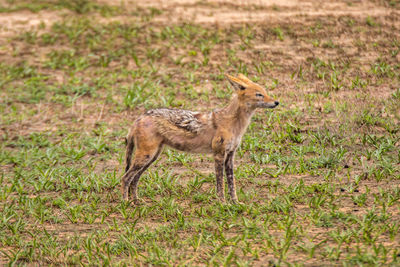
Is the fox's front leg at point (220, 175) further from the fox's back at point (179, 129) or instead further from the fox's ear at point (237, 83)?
the fox's ear at point (237, 83)

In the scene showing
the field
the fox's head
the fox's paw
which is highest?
the fox's head

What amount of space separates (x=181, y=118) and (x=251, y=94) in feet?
3.32

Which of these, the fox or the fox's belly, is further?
the fox's belly

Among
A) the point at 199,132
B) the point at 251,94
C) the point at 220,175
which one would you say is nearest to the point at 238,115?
the point at 251,94

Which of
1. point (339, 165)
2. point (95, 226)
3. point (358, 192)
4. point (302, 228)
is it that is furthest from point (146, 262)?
point (339, 165)

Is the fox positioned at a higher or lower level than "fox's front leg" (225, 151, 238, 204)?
higher

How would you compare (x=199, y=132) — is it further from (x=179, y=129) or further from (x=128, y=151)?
(x=128, y=151)

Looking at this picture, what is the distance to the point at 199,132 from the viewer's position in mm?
7727

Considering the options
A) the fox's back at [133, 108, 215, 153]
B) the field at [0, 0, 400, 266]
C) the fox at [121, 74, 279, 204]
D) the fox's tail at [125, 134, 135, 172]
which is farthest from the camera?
the fox's tail at [125, 134, 135, 172]

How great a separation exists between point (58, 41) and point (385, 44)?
299 inches

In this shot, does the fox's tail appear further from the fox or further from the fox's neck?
the fox's neck

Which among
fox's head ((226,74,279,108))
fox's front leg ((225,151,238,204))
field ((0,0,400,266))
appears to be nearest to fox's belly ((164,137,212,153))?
fox's front leg ((225,151,238,204))

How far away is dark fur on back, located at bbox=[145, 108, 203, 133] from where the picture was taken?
7734 mm

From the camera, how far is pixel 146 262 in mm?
6129
